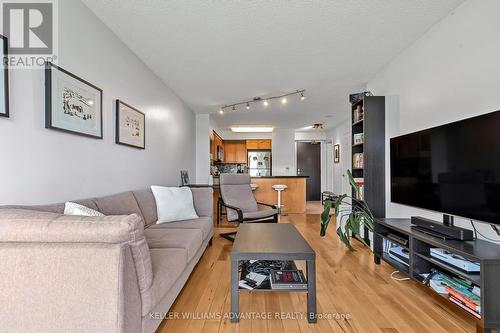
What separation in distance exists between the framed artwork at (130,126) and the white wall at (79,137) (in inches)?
2.8

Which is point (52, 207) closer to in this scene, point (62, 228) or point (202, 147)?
point (62, 228)

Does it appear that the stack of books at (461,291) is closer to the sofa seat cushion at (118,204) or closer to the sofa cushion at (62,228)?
the sofa cushion at (62,228)

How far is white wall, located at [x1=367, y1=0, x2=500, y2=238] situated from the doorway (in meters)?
5.53

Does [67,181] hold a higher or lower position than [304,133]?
lower

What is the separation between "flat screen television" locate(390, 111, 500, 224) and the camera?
4.95 feet

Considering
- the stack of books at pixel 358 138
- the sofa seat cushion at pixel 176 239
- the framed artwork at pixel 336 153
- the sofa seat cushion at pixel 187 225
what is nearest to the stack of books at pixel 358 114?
the stack of books at pixel 358 138

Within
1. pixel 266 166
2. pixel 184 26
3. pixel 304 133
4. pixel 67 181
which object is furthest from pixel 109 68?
pixel 304 133

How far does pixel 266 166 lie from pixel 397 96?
5.32 m

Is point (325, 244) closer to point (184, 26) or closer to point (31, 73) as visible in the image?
point (184, 26)

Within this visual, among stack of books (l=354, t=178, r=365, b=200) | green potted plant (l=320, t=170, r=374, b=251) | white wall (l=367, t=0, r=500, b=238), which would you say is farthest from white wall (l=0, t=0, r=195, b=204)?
white wall (l=367, t=0, r=500, b=238)

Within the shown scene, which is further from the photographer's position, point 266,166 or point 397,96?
point 266,166

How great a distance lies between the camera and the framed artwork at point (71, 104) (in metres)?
1.60

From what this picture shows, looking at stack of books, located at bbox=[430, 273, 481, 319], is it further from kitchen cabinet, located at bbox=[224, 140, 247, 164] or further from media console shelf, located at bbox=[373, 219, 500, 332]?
kitchen cabinet, located at bbox=[224, 140, 247, 164]

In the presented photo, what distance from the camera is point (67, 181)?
177 centimetres
